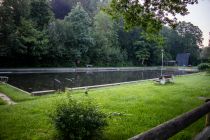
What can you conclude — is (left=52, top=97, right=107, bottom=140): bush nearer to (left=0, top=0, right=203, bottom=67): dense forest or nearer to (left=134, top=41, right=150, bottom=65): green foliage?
(left=0, top=0, right=203, bottom=67): dense forest

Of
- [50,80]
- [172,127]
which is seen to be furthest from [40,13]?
[172,127]

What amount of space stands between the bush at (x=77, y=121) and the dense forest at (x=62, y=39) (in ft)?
55.6

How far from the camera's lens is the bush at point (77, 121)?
512 centimetres

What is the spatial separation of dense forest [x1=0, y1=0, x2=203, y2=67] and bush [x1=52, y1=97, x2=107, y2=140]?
17.0 meters

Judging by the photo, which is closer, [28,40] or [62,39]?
[28,40]

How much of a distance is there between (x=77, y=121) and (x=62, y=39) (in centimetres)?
4063

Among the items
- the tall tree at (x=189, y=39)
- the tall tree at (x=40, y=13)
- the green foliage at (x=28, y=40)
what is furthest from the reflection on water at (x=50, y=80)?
the tall tree at (x=189, y=39)

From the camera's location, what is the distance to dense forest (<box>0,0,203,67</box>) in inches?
1438

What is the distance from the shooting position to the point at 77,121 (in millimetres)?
5078

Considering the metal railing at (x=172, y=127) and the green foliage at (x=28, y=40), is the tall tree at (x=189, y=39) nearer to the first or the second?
the green foliage at (x=28, y=40)

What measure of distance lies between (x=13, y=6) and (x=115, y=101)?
1281 inches

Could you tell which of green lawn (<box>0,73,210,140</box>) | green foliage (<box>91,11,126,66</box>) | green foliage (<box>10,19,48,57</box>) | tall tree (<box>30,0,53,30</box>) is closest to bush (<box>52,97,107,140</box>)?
green lawn (<box>0,73,210,140</box>)


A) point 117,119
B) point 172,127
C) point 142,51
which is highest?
point 142,51

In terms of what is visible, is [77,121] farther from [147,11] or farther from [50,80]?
[50,80]
